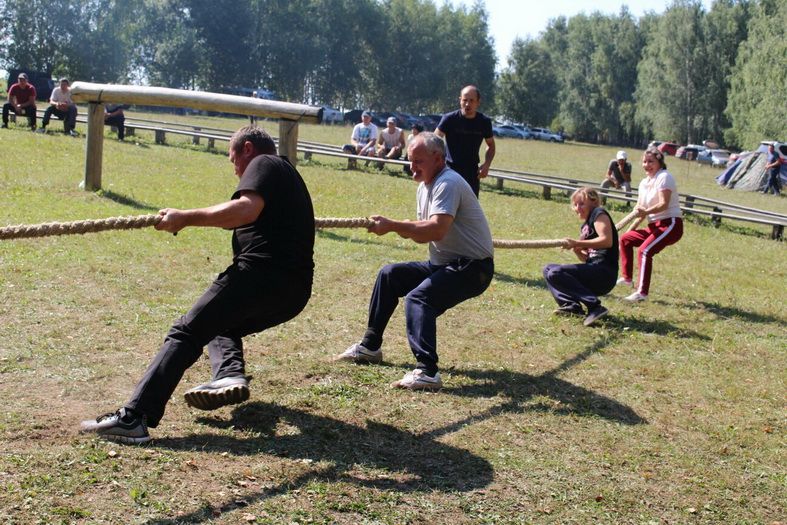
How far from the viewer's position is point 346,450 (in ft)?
16.3

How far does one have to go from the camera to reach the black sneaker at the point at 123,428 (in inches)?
185

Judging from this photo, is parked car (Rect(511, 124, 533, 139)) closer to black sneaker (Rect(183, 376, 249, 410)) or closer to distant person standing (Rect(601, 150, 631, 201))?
distant person standing (Rect(601, 150, 631, 201))

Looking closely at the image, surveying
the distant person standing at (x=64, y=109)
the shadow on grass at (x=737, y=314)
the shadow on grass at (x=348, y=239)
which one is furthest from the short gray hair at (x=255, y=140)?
the distant person standing at (x=64, y=109)

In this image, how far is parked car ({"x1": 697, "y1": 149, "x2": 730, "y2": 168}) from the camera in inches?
1971

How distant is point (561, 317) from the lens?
870 cm

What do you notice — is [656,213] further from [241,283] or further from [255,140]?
[241,283]

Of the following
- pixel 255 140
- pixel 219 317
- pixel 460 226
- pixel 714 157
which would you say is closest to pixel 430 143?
pixel 460 226

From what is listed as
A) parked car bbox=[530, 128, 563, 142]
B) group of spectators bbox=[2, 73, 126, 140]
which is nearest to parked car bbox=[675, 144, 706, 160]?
parked car bbox=[530, 128, 563, 142]

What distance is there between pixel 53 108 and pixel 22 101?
2.32ft

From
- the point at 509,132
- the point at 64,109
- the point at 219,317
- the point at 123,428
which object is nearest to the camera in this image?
the point at 123,428

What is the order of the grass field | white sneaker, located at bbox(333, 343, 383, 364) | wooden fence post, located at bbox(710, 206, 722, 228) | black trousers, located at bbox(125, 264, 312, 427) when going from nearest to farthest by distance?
the grass field
black trousers, located at bbox(125, 264, 312, 427)
white sneaker, located at bbox(333, 343, 383, 364)
wooden fence post, located at bbox(710, 206, 722, 228)

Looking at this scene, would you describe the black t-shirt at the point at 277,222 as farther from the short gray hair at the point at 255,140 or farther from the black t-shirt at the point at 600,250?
A: the black t-shirt at the point at 600,250

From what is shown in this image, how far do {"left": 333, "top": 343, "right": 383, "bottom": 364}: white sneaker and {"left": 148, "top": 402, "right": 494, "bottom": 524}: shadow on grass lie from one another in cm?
110

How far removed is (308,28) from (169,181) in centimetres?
6619
